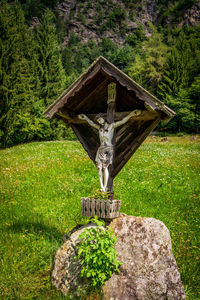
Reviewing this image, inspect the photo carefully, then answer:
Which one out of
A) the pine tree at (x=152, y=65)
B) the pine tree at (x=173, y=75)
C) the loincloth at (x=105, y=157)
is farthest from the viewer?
the pine tree at (x=152, y=65)

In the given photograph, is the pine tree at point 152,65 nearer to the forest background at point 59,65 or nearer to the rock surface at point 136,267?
the forest background at point 59,65

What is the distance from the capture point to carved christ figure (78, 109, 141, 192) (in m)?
4.02

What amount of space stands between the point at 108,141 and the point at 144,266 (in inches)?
88.6

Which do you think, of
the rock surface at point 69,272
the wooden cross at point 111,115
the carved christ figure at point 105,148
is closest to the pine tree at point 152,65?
the wooden cross at point 111,115

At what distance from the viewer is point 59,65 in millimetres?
34062

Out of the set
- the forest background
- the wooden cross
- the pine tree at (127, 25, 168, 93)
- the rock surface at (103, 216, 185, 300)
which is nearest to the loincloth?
the wooden cross

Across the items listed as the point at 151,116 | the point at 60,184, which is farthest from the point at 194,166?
the point at 151,116

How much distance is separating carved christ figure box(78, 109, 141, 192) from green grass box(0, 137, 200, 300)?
2.01 metres

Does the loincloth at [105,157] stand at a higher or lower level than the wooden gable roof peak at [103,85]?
lower

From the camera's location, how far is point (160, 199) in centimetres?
726

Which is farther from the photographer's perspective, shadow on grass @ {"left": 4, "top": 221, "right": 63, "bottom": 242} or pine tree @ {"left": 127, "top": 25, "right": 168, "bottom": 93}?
pine tree @ {"left": 127, "top": 25, "right": 168, "bottom": 93}

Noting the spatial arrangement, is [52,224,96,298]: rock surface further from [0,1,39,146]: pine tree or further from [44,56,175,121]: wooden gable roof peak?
[0,1,39,146]: pine tree

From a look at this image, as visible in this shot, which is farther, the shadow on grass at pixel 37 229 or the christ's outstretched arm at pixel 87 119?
the shadow on grass at pixel 37 229

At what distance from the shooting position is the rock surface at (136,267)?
130 inches
